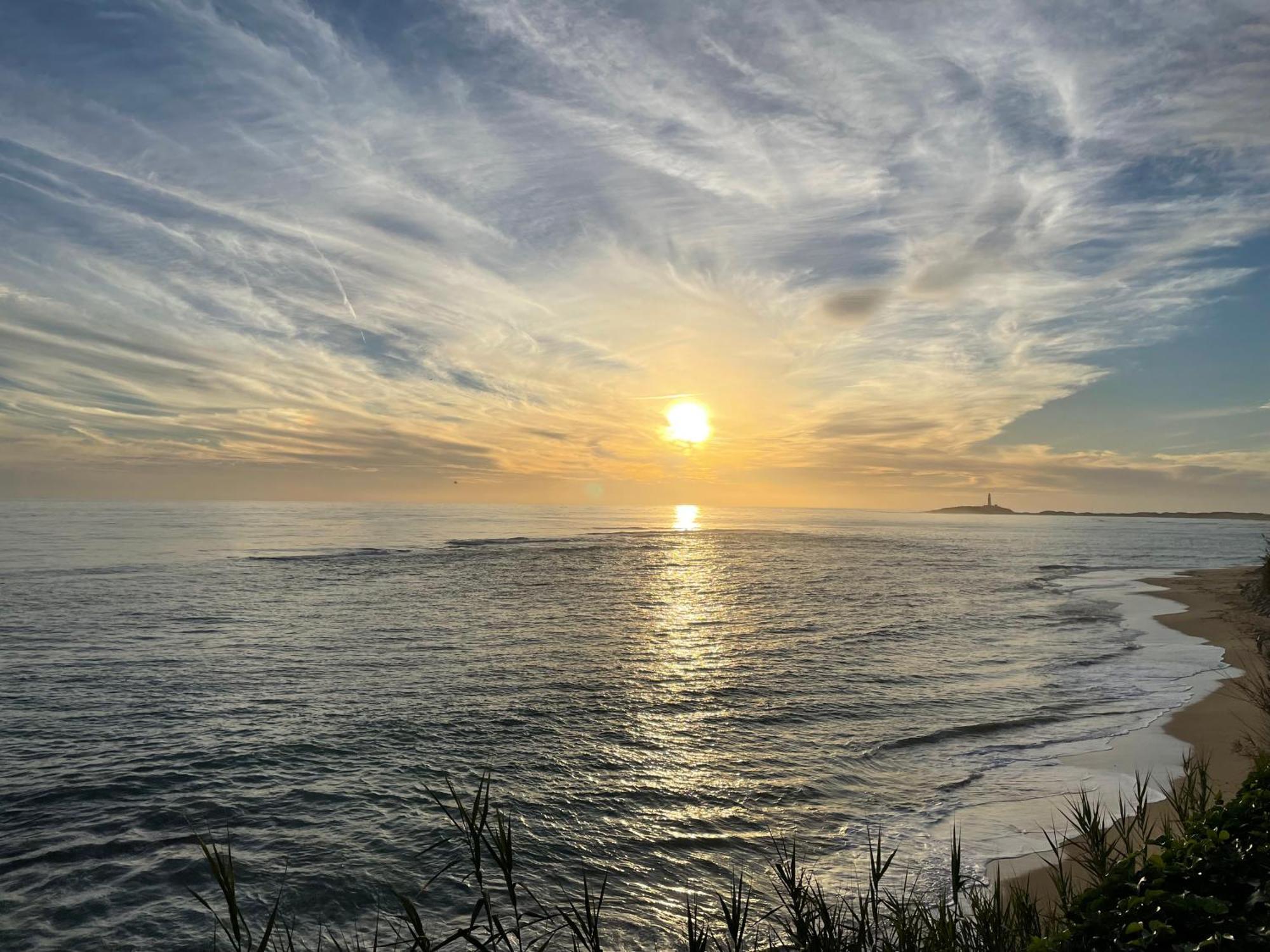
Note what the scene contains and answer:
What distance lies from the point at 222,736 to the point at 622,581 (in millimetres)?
30390

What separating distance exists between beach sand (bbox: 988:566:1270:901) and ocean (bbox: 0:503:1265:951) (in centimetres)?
62

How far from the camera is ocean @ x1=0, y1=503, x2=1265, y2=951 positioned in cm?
878

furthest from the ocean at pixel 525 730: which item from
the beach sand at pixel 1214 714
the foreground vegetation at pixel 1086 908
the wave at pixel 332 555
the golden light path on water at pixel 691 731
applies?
the wave at pixel 332 555

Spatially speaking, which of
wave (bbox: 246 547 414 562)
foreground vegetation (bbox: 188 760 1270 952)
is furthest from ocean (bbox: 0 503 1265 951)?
wave (bbox: 246 547 414 562)

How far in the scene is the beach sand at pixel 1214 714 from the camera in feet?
28.3

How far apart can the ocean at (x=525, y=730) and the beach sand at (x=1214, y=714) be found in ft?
2.02

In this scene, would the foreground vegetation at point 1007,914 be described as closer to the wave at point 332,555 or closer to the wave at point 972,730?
the wave at point 972,730

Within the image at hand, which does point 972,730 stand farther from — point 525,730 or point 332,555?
point 332,555

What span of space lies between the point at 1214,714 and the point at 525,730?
1424 centimetres

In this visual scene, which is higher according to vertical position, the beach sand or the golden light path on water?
the beach sand

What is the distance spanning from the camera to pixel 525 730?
14133 millimetres

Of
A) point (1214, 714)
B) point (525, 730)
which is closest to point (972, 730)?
point (1214, 714)

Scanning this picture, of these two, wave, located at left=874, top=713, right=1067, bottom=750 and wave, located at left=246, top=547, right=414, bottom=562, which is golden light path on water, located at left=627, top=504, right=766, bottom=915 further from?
wave, located at left=246, top=547, right=414, bottom=562

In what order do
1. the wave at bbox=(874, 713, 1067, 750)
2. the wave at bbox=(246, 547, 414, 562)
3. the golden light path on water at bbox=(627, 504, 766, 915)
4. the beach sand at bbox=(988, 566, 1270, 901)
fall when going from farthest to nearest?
the wave at bbox=(246, 547, 414, 562)
the wave at bbox=(874, 713, 1067, 750)
the golden light path on water at bbox=(627, 504, 766, 915)
the beach sand at bbox=(988, 566, 1270, 901)
